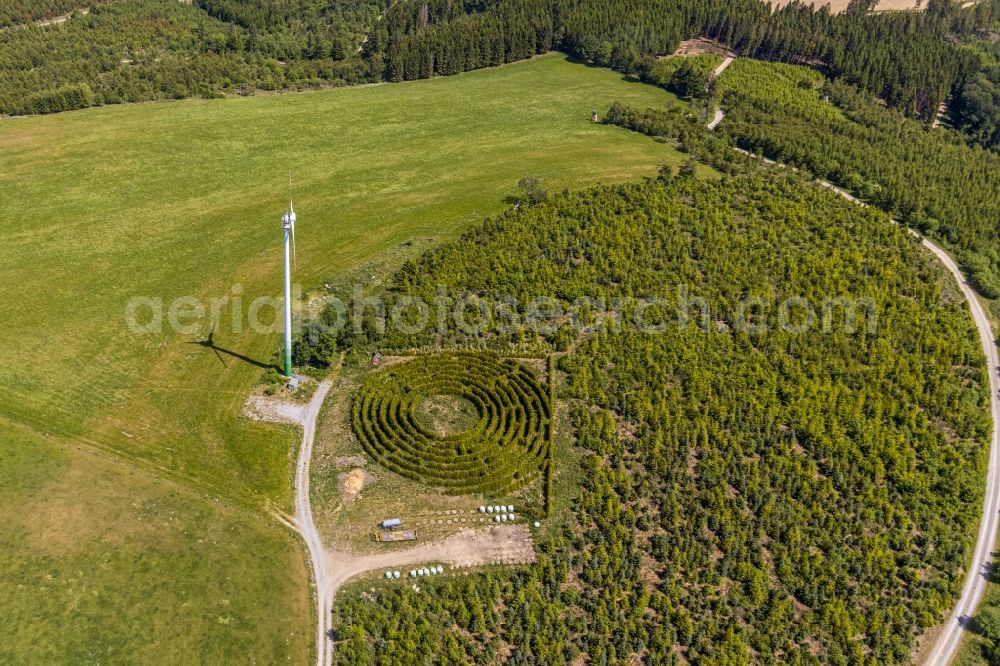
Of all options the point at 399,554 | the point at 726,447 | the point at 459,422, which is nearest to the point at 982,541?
the point at 726,447

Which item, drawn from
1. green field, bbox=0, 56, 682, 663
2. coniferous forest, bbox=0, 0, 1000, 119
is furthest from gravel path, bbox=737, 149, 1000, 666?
coniferous forest, bbox=0, 0, 1000, 119

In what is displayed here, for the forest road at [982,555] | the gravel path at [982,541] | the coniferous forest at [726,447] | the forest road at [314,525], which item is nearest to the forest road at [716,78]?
the coniferous forest at [726,447]

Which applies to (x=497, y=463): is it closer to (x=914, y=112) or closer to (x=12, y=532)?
(x=12, y=532)

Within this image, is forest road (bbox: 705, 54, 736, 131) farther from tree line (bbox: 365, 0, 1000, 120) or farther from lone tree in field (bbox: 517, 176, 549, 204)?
lone tree in field (bbox: 517, 176, 549, 204)

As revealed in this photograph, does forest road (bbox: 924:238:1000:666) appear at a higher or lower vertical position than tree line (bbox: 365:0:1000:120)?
lower

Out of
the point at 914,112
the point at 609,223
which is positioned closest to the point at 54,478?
the point at 609,223

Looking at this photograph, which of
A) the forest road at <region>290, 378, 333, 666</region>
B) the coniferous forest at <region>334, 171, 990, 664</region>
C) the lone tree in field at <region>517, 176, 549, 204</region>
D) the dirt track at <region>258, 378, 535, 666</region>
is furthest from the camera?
the lone tree in field at <region>517, 176, 549, 204</region>
